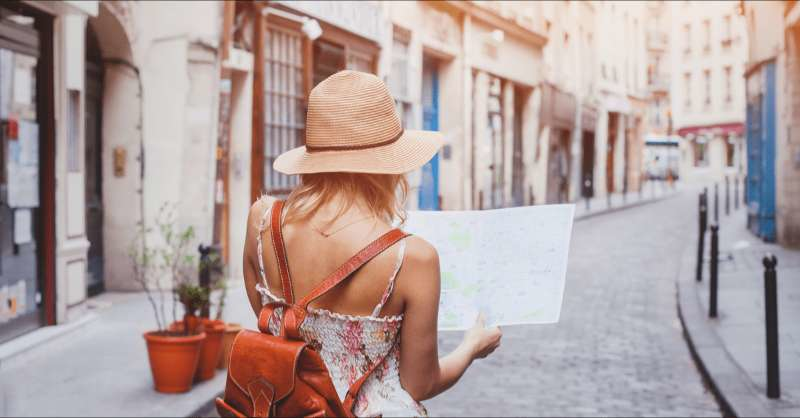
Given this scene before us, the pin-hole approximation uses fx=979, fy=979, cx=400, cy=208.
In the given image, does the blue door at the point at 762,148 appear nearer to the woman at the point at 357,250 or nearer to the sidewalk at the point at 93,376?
the sidewalk at the point at 93,376

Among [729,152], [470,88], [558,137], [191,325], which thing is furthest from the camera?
[729,152]

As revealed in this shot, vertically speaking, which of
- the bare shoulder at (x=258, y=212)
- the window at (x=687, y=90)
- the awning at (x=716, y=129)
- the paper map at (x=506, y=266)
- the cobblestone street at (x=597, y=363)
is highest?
the window at (x=687, y=90)

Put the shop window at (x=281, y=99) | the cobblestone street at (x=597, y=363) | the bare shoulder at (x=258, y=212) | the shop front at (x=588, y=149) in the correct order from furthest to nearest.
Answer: the shop front at (x=588, y=149) → the shop window at (x=281, y=99) → the cobblestone street at (x=597, y=363) → the bare shoulder at (x=258, y=212)

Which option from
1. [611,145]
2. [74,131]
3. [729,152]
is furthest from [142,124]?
[729,152]

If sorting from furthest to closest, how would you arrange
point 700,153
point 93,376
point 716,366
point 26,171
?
1. point 700,153
2. point 26,171
3. point 716,366
4. point 93,376

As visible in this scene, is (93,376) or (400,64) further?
(400,64)

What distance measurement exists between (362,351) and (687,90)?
203 feet

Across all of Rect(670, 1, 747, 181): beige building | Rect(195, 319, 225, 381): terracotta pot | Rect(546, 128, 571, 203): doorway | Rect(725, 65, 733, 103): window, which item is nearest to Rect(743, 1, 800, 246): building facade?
Rect(195, 319, 225, 381): terracotta pot

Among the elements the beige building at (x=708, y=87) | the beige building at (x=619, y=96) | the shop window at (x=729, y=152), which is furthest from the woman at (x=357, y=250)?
the shop window at (x=729, y=152)

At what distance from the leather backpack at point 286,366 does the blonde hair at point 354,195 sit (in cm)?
7

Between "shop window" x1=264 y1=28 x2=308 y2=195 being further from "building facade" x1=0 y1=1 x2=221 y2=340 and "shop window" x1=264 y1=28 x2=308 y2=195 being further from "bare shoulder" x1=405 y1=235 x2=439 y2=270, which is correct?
"bare shoulder" x1=405 y1=235 x2=439 y2=270

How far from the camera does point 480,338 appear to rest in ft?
8.08

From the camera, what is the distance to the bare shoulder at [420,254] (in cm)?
214

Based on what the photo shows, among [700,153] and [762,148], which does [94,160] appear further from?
[700,153]
